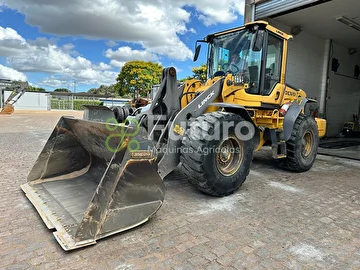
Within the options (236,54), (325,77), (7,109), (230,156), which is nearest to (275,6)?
(236,54)

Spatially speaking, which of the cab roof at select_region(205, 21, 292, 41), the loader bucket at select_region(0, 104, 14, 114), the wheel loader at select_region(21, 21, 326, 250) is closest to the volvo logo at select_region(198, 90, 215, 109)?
the wheel loader at select_region(21, 21, 326, 250)

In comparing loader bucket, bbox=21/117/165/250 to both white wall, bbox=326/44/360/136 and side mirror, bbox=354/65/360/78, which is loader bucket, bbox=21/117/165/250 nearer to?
white wall, bbox=326/44/360/136

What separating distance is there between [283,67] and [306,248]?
12.6 ft

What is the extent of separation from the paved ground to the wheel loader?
18cm

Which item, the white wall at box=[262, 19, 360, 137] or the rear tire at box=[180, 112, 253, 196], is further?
the white wall at box=[262, 19, 360, 137]

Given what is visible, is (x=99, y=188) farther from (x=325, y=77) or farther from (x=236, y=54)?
(x=325, y=77)

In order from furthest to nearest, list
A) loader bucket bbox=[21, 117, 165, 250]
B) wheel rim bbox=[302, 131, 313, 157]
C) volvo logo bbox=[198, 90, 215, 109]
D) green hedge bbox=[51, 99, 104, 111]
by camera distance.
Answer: green hedge bbox=[51, 99, 104, 111] → wheel rim bbox=[302, 131, 313, 157] → volvo logo bbox=[198, 90, 215, 109] → loader bucket bbox=[21, 117, 165, 250]

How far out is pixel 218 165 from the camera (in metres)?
3.77

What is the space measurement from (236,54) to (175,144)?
7.71 feet

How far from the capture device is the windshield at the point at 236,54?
4855mm

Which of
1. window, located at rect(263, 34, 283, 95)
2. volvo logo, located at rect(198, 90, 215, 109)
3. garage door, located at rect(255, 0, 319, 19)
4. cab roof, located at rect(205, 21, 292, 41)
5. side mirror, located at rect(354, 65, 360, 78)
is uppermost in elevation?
garage door, located at rect(255, 0, 319, 19)

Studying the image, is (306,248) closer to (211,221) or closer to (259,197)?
(211,221)

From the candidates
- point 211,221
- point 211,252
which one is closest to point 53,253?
point 211,252

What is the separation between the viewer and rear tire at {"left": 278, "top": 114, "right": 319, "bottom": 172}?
536 centimetres
